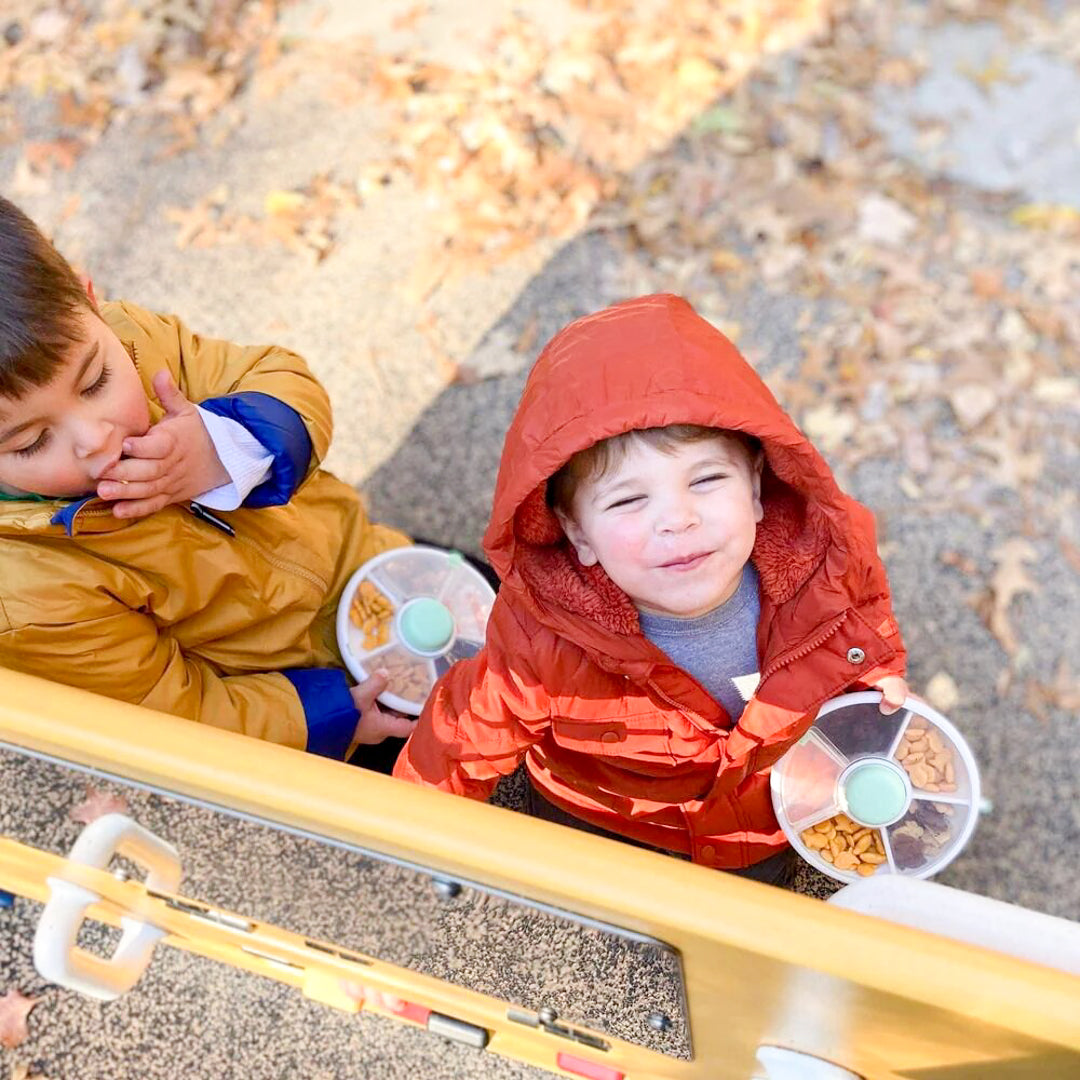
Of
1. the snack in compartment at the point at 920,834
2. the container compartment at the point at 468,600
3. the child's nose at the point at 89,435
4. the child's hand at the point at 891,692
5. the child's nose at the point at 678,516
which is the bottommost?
the snack in compartment at the point at 920,834

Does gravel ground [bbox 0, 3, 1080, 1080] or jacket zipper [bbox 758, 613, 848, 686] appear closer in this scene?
jacket zipper [bbox 758, 613, 848, 686]

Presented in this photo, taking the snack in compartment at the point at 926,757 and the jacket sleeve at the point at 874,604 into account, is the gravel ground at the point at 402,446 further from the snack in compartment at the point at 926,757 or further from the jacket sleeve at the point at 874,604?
the jacket sleeve at the point at 874,604

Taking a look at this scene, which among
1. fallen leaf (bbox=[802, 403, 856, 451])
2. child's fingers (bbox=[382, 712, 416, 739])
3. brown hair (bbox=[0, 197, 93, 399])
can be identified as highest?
brown hair (bbox=[0, 197, 93, 399])

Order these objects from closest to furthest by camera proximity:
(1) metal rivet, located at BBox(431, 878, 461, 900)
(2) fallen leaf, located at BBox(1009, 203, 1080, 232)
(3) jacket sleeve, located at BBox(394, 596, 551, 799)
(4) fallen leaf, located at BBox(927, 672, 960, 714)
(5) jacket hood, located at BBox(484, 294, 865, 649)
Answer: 1. (1) metal rivet, located at BBox(431, 878, 461, 900)
2. (5) jacket hood, located at BBox(484, 294, 865, 649)
3. (3) jacket sleeve, located at BBox(394, 596, 551, 799)
4. (4) fallen leaf, located at BBox(927, 672, 960, 714)
5. (2) fallen leaf, located at BBox(1009, 203, 1080, 232)

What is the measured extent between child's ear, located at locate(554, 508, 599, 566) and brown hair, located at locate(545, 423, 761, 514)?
0.05m

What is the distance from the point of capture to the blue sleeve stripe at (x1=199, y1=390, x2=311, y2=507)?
1.72 meters

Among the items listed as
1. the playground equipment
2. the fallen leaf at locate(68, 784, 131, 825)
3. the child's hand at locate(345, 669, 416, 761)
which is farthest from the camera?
the child's hand at locate(345, 669, 416, 761)

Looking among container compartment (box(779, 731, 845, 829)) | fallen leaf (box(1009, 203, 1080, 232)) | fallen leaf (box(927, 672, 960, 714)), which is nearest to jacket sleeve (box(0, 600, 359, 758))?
container compartment (box(779, 731, 845, 829))

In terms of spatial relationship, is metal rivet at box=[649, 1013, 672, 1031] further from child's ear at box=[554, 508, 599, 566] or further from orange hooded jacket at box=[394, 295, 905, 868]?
child's ear at box=[554, 508, 599, 566]

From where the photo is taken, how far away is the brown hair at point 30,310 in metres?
1.34

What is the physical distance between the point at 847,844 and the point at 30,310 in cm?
142

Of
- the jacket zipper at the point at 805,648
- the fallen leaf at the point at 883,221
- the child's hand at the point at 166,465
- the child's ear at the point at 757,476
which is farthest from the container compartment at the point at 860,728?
the fallen leaf at the point at 883,221

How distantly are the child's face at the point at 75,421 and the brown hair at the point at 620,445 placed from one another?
62cm

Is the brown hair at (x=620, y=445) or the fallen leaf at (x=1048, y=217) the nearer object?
the brown hair at (x=620, y=445)
